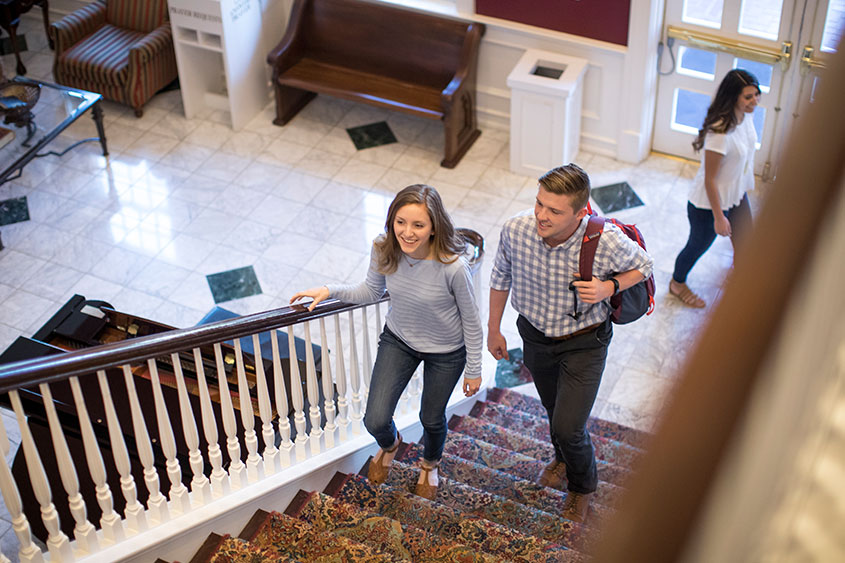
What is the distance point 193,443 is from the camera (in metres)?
3.25

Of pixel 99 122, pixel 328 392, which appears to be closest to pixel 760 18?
pixel 328 392

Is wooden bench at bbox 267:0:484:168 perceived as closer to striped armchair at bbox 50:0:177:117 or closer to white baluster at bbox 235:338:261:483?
striped armchair at bbox 50:0:177:117

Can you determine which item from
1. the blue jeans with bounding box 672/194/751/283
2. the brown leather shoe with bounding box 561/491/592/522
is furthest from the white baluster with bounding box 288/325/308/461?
the blue jeans with bounding box 672/194/751/283

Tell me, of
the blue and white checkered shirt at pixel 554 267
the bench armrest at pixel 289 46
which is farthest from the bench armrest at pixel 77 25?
the blue and white checkered shirt at pixel 554 267

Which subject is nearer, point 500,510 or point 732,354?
point 732,354

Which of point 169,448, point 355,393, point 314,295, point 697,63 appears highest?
point 314,295

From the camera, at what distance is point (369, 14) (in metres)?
→ 7.32

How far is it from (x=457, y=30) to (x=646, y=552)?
272 inches

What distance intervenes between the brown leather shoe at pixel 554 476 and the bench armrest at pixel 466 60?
3.45 meters

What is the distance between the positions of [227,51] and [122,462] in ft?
15.6

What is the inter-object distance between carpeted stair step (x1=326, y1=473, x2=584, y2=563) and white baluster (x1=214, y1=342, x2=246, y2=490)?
1.34ft

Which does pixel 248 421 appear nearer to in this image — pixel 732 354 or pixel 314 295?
pixel 314 295

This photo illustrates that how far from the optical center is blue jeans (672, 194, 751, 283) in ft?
16.6

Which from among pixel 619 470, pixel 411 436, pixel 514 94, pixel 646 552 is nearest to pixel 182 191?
pixel 514 94
